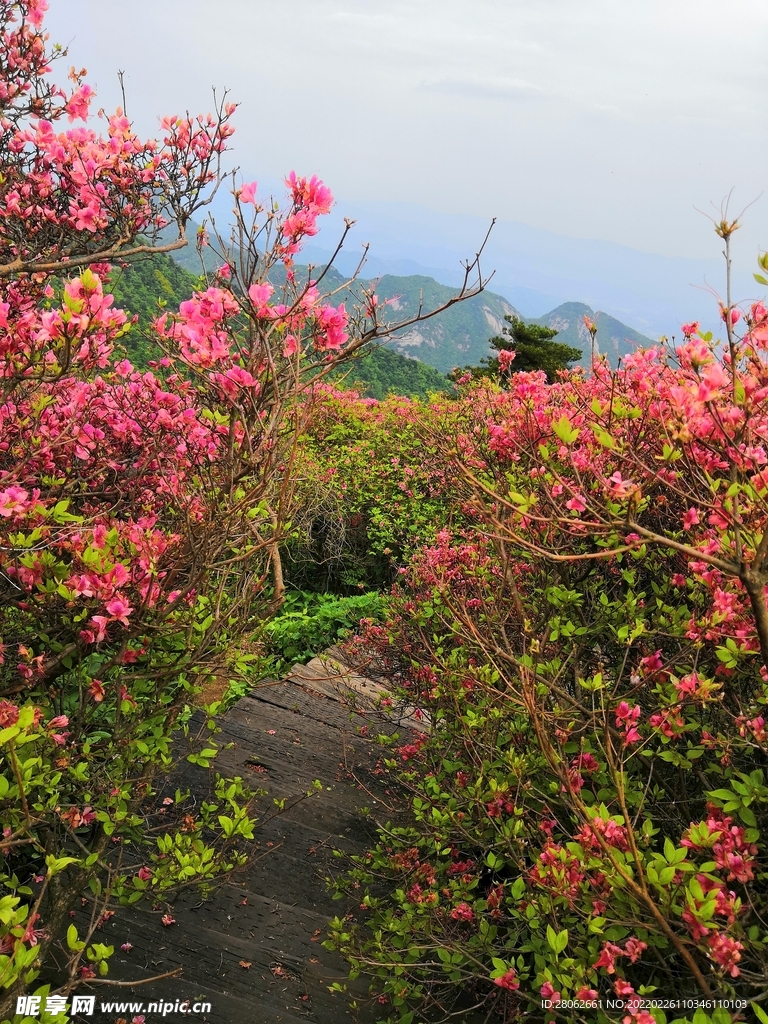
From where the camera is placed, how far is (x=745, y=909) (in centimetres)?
165

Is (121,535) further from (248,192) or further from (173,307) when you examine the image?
(173,307)

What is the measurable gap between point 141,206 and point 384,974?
399cm

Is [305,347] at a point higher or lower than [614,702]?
higher

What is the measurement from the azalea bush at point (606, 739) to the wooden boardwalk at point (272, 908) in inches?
9.9

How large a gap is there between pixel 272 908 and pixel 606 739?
202cm

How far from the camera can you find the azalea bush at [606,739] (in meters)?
1.61

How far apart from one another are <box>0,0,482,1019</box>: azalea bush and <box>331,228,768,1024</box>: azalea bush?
735mm

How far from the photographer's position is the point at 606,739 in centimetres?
194

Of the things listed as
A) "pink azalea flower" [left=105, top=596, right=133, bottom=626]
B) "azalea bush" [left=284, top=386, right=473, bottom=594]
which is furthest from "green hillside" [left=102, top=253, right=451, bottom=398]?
"pink azalea flower" [left=105, top=596, right=133, bottom=626]

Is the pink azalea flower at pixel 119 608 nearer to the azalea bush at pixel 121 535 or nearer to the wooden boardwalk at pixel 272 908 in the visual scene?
the azalea bush at pixel 121 535

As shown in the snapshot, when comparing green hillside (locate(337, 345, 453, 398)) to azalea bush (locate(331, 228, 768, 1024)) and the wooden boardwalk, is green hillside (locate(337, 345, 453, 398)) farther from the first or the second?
azalea bush (locate(331, 228, 768, 1024))

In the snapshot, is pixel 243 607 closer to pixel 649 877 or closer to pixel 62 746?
pixel 62 746

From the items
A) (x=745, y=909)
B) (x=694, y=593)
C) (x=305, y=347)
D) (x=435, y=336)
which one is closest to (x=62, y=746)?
(x=305, y=347)

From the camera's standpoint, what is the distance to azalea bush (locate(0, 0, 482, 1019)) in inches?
80.5
